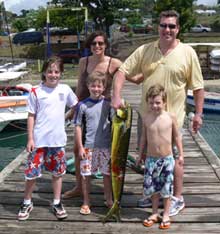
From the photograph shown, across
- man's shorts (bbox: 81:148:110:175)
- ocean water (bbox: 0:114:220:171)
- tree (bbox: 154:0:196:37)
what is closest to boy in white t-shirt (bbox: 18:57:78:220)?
man's shorts (bbox: 81:148:110:175)

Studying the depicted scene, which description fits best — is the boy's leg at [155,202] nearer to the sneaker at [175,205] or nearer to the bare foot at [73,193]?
the sneaker at [175,205]

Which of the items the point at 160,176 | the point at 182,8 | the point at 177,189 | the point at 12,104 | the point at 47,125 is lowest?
the point at 12,104

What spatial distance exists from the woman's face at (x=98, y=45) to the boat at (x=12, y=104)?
1007 cm

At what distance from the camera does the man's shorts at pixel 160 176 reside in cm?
407

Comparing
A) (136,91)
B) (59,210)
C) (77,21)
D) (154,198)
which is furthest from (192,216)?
(77,21)

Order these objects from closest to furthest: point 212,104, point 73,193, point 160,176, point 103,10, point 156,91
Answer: point 156,91 < point 160,176 < point 73,193 < point 212,104 < point 103,10

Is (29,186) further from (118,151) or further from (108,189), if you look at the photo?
(118,151)

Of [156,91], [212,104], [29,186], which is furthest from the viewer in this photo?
[212,104]

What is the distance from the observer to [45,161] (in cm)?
429

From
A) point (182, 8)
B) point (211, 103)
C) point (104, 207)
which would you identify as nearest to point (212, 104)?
point (211, 103)

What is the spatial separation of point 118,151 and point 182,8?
29.3 meters

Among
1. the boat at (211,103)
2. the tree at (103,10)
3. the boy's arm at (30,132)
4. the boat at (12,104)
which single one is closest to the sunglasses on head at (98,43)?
the boy's arm at (30,132)

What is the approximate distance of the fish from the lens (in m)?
4.16

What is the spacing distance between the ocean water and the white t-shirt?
9082 millimetres
